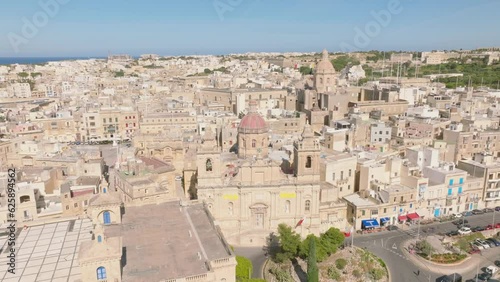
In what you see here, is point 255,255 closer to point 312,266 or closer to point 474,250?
point 312,266

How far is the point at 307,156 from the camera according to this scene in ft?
142

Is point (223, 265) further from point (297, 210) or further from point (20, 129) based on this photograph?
point (20, 129)

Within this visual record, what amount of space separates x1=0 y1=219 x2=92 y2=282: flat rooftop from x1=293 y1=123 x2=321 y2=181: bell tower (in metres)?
20.8

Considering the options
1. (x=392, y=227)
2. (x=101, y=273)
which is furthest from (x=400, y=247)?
(x=101, y=273)

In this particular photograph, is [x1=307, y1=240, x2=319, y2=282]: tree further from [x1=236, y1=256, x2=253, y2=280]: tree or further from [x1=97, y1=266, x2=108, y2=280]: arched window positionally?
[x1=97, y1=266, x2=108, y2=280]: arched window

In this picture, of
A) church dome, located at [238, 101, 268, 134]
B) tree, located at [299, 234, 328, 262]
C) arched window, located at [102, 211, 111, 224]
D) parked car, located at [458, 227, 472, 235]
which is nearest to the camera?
arched window, located at [102, 211, 111, 224]

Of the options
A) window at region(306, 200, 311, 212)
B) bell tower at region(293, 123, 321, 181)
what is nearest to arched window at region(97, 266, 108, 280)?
bell tower at region(293, 123, 321, 181)

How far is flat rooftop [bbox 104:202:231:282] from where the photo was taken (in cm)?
2712

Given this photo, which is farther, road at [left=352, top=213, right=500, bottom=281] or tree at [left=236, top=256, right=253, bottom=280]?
road at [left=352, top=213, right=500, bottom=281]

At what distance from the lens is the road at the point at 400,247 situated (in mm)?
40188

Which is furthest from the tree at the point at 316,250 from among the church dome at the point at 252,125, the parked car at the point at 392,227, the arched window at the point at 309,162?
the church dome at the point at 252,125

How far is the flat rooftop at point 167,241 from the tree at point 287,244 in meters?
8.62

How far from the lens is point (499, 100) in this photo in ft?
307

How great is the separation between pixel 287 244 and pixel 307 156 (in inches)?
363
